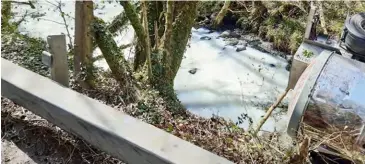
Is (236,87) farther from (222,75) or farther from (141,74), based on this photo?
(141,74)

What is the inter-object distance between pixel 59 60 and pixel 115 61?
1125 mm

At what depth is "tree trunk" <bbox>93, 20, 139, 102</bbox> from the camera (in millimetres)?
3227

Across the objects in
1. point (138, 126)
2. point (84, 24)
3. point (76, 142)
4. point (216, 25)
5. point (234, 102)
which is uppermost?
point (84, 24)

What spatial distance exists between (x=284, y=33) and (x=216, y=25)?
162cm

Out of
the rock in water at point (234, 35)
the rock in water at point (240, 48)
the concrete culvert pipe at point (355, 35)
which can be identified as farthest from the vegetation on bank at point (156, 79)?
the rock in water at point (234, 35)

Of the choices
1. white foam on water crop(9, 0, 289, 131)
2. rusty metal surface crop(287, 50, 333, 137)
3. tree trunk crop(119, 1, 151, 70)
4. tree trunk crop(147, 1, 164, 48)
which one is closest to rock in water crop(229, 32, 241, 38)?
white foam on water crop(9, 0, 289, 131)

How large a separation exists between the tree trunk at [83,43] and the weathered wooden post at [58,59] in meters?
0.57

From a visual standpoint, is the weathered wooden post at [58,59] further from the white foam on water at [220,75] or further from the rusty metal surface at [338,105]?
the white foam on water at [220,75]

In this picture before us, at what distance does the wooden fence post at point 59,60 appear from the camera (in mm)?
2322

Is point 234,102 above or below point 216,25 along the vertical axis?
below

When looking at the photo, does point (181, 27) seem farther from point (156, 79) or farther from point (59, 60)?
point (59, 60)

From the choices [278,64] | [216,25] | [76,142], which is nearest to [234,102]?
[278,64]

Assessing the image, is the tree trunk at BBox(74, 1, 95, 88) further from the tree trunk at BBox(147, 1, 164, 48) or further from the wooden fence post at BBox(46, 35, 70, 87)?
the tree trunk at BBox(147, 1, 164, 48)

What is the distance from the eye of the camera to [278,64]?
709 centimetres
